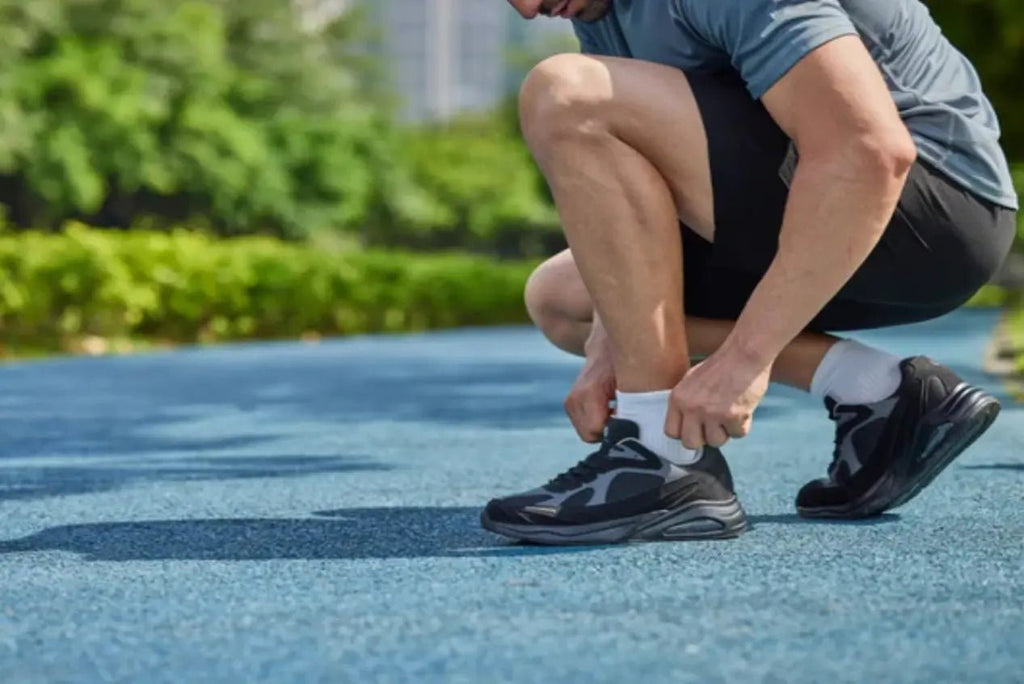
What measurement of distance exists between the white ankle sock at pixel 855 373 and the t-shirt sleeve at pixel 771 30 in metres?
0.64

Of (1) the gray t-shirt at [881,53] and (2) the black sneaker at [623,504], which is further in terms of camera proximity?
(2) the black sneaker at [623,504]

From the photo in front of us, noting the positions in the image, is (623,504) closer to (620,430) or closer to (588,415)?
Answer: (620,430)

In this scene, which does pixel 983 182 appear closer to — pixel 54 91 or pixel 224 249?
pixel 224 249

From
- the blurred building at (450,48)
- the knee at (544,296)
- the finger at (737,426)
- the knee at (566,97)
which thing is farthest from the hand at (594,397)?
the blurred building at (450,48)

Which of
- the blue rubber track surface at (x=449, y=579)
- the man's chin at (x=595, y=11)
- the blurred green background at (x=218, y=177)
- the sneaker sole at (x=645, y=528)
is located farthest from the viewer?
the blurred green background at (x=218, y=177)

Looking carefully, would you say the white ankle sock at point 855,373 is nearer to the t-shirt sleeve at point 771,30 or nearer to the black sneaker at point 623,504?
the black sneaker at point 623,504

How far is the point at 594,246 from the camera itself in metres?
2.80

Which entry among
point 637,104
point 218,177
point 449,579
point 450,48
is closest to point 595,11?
point 637,104

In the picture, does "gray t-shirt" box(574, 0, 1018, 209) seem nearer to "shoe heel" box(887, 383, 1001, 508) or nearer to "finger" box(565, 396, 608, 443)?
"shoe heel" box(887, 383, 1001, 508)

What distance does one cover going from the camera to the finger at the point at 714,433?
2736 millimetres

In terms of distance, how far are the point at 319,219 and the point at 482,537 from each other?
28389mm

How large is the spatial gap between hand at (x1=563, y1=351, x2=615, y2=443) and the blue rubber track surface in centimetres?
30

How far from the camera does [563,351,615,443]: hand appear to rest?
3.12 metres

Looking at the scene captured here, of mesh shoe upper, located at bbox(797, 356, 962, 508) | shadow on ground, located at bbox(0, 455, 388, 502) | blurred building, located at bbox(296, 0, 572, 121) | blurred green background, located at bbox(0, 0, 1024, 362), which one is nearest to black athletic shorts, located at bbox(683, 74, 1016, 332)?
mesh shoe upper, located at bbox(797, 356, 962, 508)
